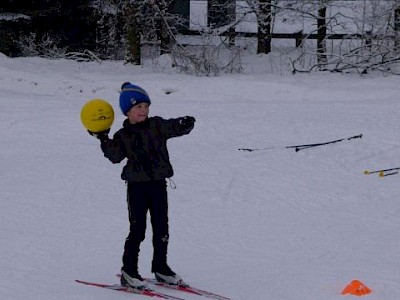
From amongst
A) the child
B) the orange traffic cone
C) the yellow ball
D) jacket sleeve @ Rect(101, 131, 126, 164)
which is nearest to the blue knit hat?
the child

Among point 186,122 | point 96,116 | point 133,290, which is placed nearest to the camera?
point 96,116

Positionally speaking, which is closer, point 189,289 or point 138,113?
point 138,113

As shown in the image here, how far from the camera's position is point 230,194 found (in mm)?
9641

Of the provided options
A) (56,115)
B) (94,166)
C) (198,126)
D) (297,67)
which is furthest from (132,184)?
(297,67)

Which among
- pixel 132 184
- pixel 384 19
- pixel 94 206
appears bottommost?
pixel 94 206

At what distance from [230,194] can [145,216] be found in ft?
13.1

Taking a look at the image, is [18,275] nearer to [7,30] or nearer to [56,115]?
[56,115]

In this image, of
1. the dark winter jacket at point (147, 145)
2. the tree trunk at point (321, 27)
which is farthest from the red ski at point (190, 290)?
the tree trunk at point (321, 27)

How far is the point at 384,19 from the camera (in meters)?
20.3

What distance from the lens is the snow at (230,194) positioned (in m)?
6.47

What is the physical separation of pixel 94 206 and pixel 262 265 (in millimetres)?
3018

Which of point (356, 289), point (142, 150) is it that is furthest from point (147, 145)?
point (356, 289)

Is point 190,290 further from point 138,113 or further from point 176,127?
point 138,113

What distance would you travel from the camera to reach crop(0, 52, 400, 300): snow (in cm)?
647
